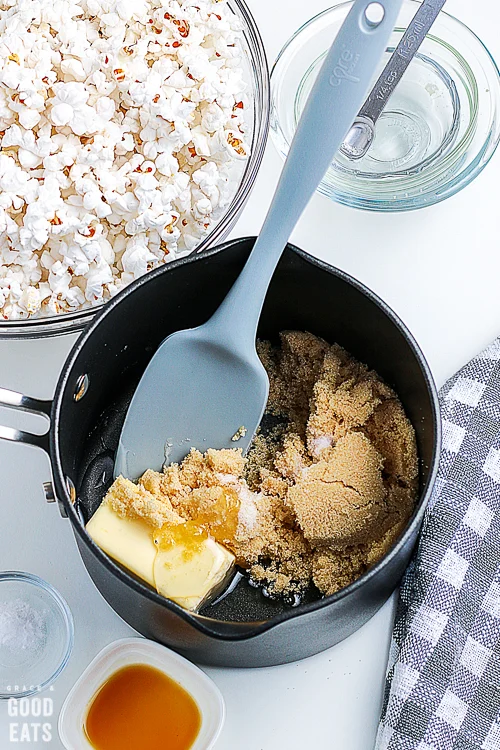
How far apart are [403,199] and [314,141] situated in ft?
1.03

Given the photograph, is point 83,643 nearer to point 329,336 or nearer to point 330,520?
point 330,520

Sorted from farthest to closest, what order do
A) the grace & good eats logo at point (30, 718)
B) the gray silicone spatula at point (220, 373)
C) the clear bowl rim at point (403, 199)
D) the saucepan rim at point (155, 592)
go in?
the clear bowl rim at point (403, 199)
the grace & good eats logo at point (30, 718)
the gray silicone spatula at point (220, 373)
the saucepan rim at point (155, 592)

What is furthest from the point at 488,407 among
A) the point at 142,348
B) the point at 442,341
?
the point at 142,348

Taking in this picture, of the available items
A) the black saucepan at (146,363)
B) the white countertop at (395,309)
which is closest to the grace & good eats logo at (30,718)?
the white countertop at (395,309)

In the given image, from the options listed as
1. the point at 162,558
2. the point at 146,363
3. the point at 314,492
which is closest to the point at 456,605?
the point at 314,492

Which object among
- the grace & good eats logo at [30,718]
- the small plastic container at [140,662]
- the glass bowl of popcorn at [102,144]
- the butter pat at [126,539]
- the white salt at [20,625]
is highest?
the glass bowl of popcorn at [102,144]

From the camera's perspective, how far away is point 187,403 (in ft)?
3.36

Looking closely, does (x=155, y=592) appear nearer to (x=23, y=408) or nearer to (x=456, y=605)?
(x=23, y=408)

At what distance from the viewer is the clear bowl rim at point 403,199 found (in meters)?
1.13

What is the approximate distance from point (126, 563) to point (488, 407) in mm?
455

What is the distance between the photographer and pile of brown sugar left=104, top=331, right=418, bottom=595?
97cm

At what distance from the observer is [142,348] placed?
1.08 m

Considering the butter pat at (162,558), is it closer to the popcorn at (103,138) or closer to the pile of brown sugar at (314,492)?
the pile of brown sugar at (314,492)

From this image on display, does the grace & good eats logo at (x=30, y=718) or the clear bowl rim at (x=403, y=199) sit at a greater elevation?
the clear bowl rim at (x=403, y=199)
